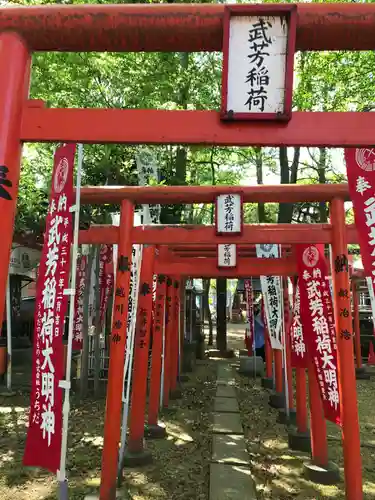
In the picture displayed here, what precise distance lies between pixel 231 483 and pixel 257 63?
15.7 ft

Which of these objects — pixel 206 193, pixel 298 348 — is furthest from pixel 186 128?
pixel 298 348

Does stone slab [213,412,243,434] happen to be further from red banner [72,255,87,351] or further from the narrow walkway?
red banner [72,255,87,351]

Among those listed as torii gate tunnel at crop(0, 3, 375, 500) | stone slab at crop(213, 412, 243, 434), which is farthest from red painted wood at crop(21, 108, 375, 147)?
stone slab at crop(213, 412, 243, 434)

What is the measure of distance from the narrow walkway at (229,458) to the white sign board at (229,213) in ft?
9.92

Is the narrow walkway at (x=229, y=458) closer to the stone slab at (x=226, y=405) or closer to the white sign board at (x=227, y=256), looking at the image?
the stone slab at (x=226, y=405)

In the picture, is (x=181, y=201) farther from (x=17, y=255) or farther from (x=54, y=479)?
(x=17, y=255)

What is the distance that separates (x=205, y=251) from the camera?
9266 mm

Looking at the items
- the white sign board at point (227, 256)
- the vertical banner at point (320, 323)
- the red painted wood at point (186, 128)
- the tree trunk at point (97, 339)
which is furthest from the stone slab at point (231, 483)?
the tree trunk at point (97, 339)

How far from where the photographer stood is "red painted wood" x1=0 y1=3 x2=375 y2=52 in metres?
2.66

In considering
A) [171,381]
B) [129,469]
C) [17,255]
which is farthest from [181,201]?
[17,255]

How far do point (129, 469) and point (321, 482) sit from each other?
247 centimetres

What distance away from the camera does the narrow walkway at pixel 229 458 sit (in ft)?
17.0

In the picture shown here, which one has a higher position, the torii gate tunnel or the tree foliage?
the tree foliage

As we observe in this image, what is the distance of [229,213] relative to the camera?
5.35 m
